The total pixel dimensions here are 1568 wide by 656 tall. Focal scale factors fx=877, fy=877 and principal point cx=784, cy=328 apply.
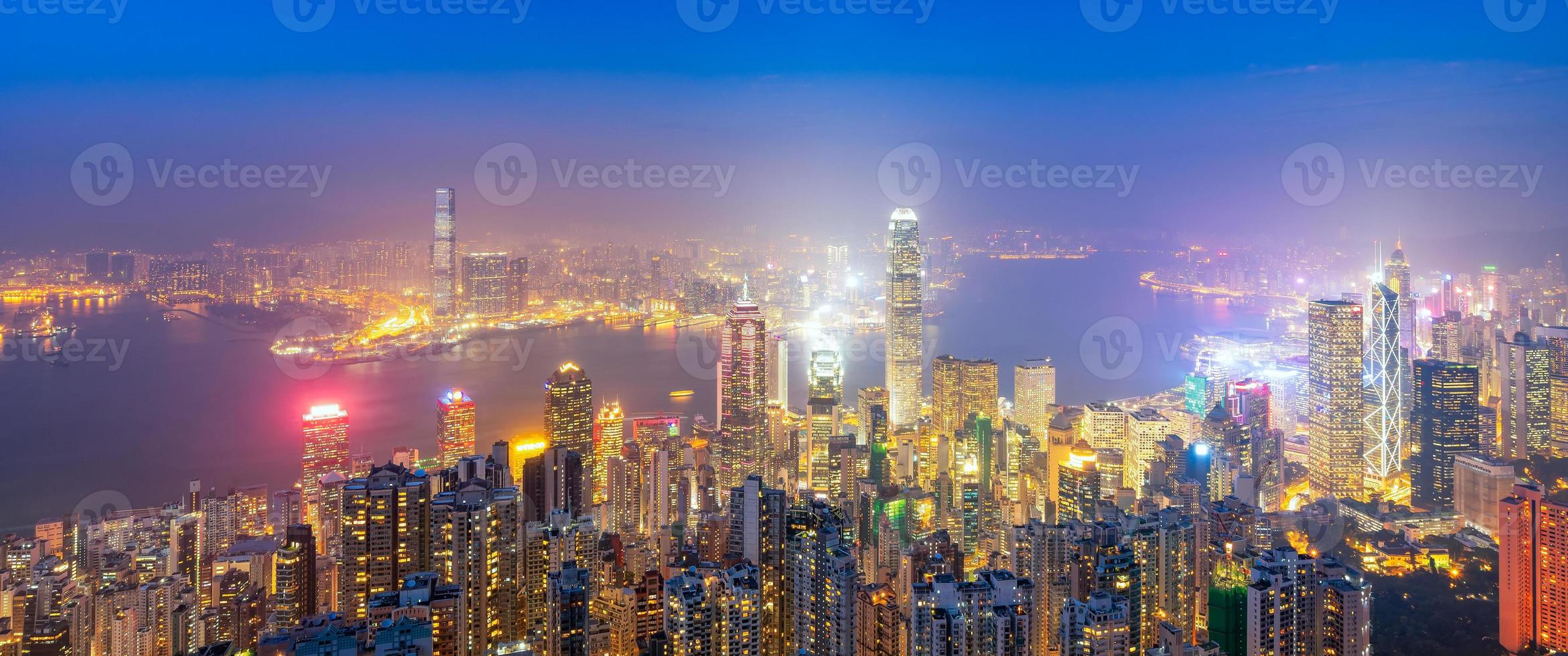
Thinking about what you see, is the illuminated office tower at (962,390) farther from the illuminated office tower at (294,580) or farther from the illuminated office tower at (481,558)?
the illuminated office tower at (294,580)

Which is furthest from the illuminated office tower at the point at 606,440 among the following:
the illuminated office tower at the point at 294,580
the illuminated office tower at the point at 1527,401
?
the illuminated office tower at the point at 1527,401

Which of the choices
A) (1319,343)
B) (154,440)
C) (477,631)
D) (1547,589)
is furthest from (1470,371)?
(154,440)

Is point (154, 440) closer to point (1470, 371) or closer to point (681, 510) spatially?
point (681, 510)

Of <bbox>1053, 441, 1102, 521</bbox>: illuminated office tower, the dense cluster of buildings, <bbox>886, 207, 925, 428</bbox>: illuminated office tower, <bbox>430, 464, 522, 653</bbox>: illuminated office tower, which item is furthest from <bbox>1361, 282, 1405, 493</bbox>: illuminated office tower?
<bbox>430, 464, 522, 653</bbox>: illuminated office tower

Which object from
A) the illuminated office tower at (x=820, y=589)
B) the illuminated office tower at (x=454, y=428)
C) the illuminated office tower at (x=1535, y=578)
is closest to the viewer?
the illuminated office tower at (x=820, y=589)

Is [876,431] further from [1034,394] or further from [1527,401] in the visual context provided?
[1527,401]

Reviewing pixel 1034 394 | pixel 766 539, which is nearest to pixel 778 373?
pixel 1034 394
